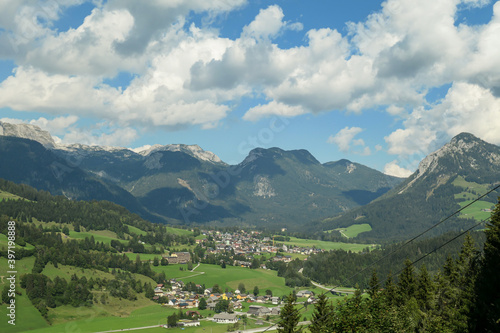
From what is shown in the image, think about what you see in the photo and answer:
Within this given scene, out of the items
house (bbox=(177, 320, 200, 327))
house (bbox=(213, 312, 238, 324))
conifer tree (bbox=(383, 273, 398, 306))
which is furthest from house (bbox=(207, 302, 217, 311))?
conifer tree (bbox=(383, 273, 398, 306))

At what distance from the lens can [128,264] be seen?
17000 cm

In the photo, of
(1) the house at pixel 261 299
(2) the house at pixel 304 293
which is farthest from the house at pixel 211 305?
(2) the house at pixel 304 293

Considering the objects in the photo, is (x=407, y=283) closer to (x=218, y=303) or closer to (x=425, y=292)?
(x=425, y=292)

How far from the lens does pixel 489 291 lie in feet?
105

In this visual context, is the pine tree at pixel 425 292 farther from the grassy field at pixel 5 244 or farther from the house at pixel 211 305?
the grassy field at pixel 5 244

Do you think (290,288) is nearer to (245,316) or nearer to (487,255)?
(245,316)

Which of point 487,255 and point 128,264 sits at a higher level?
point 487,255

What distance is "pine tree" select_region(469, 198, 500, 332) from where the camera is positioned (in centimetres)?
3134

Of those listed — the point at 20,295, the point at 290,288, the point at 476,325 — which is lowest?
the point at 290,288

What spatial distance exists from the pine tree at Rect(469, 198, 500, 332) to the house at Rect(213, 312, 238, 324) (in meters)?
94.4

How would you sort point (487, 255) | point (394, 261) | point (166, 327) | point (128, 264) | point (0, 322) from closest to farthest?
point (487, 255) → point (0, 322) → point (166, 327) → point (128, 264) → point (394, 261)

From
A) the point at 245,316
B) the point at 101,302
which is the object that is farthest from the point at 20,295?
the point at 245,316

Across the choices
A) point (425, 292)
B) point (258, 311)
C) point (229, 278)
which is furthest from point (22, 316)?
point (425, 292)

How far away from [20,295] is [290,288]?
4335 inches
